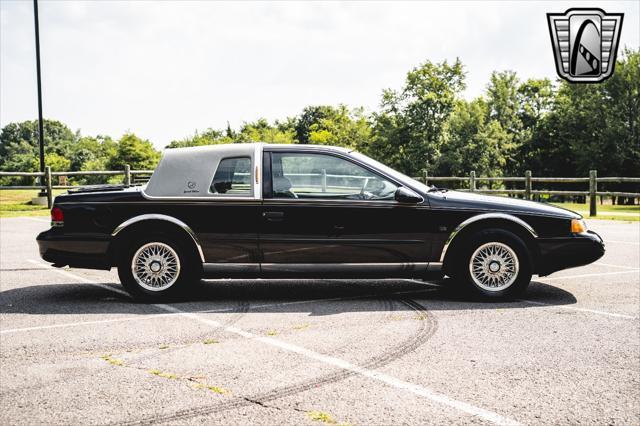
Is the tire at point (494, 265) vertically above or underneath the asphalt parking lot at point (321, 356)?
above

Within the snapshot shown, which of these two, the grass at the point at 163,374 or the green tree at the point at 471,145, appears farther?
the green tree at the point at 471,145

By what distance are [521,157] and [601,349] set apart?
61.5 metres

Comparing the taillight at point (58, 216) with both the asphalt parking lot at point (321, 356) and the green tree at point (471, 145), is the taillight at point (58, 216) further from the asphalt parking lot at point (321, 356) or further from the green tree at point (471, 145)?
Answer: the green tree at point (471, 145)

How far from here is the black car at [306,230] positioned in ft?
21.3

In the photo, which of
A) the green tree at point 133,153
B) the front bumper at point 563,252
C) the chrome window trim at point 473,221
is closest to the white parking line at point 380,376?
the chrome window trim at point 473,221

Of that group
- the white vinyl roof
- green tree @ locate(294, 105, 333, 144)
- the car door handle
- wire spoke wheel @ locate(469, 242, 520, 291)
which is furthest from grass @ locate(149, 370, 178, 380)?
green tree @ locate(294, 105, 333, 144)

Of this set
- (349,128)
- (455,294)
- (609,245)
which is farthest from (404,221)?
(349,128)

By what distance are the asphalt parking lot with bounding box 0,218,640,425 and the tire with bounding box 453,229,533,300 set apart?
19 cm

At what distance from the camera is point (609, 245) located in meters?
11.4

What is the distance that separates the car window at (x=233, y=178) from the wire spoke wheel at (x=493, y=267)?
2446mm

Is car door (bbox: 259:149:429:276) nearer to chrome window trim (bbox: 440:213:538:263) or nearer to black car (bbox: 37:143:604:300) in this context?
black car (bbox: 37:143:604:300)

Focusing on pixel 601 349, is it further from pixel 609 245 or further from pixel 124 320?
pixel 609 245

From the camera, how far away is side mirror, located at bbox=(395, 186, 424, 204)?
21.2ft

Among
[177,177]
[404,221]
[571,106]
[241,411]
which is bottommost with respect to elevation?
[241,411]
